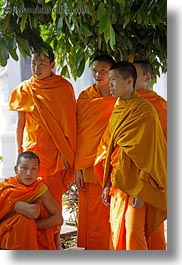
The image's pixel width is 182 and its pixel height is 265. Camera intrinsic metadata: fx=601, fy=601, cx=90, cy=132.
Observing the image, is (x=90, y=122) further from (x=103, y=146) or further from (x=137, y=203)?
(x=137, y=203)

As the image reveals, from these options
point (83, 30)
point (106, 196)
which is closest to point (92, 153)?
point (106, 196)

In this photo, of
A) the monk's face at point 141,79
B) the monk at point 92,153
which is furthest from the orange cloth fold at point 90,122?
the monk's face at point 141,79

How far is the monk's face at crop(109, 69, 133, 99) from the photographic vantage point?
1.92 metres

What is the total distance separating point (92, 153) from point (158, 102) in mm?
269

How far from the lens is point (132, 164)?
191 centimetres

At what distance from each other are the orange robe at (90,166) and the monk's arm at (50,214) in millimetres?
71

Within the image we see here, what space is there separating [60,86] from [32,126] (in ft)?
0.51

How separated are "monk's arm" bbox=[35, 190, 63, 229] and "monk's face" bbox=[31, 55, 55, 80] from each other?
1.23ft

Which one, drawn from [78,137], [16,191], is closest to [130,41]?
[78,137]

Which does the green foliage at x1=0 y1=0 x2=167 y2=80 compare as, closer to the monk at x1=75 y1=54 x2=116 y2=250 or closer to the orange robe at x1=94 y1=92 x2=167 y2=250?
the monk at x1=75 y1=54 x2=116 y2=250

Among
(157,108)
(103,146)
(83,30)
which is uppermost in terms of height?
(83,30)

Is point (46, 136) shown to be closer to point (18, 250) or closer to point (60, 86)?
point (60, 86)

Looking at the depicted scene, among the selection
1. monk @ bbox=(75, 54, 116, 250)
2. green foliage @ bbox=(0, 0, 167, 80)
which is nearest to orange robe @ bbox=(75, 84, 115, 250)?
monk @ bbox=(75, 54, 116, 250)

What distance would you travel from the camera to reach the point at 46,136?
1932 mm
